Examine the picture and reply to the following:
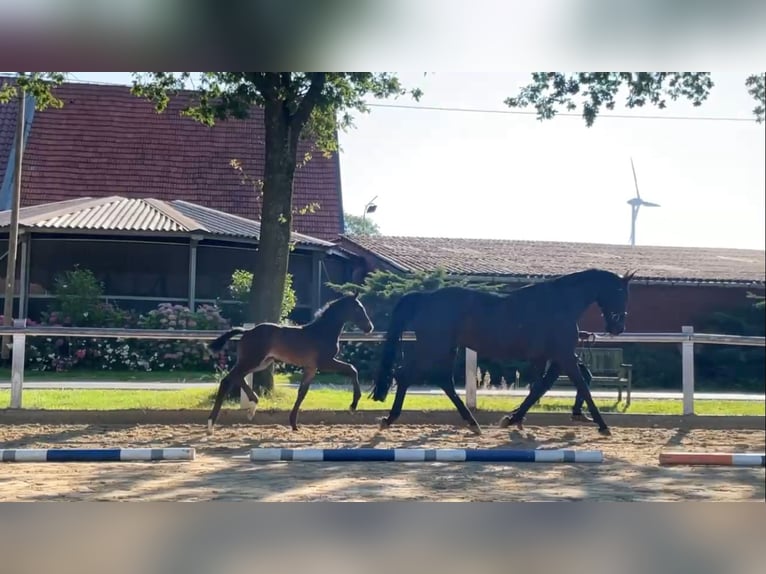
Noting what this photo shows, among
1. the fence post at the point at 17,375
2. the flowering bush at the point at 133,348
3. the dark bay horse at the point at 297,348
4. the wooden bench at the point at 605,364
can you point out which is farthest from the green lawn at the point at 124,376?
the wooden bench at the point at 605,364

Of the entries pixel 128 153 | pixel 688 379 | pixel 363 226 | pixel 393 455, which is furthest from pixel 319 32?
pixel 363 226

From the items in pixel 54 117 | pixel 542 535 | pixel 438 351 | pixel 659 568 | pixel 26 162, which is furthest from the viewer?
pixel 54 117

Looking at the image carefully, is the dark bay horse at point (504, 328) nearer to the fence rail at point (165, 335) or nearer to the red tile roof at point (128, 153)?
the fence rail at point (165, 335)

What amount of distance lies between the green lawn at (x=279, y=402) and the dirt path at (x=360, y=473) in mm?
931

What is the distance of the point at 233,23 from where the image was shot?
19.8 feet

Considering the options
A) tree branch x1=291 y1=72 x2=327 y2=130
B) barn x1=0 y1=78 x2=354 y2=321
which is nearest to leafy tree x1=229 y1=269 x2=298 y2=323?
barn x1=0 y1=78 x2=354 y2=321

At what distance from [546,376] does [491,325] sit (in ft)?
2.63

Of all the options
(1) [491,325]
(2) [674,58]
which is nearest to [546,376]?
(1) [491,325]

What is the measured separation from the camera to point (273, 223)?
11.1m

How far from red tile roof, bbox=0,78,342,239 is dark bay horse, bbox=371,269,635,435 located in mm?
5698

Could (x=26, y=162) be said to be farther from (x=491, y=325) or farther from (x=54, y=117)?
(x=491, y=325)

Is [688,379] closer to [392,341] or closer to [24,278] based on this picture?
[392,341]

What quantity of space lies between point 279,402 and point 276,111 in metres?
3.65

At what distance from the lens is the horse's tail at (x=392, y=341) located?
8.86m
